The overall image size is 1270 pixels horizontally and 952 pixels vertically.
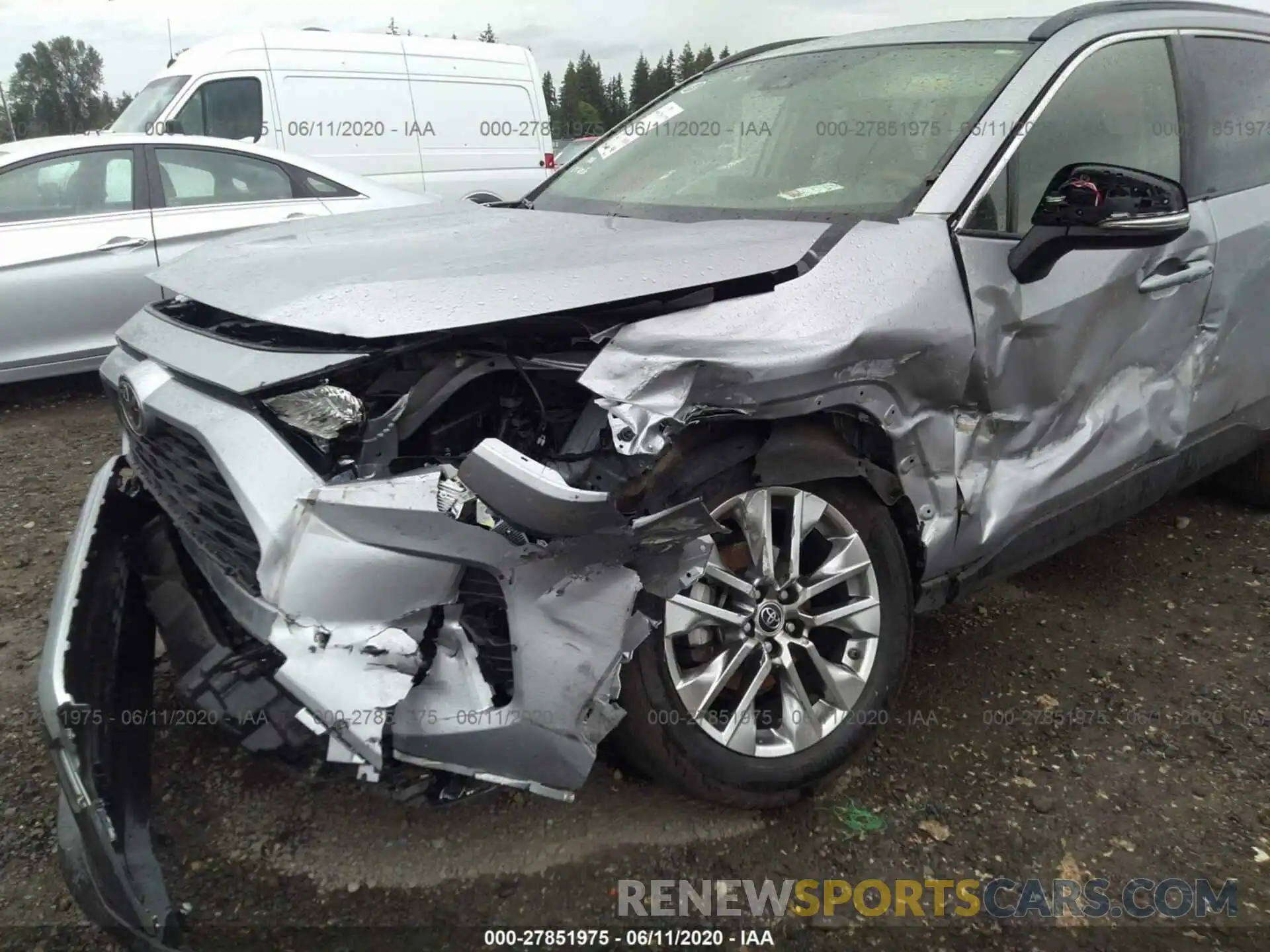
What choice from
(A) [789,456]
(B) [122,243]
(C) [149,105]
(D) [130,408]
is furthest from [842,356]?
(C) [149,105]

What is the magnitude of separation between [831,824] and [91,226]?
5.01 metres

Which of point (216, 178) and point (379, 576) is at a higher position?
point (216, 178)

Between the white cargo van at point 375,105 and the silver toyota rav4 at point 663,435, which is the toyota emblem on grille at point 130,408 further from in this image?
the white cargo van at point 375,105

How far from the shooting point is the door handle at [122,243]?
5039 millimetres

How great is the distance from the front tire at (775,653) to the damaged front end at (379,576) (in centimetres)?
15

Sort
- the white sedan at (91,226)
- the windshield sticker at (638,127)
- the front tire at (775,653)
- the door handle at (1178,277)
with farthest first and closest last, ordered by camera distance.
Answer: the white sedan at (91,226) < the windshield sticker at (638,127) < the door handle at (1178,277) < the front tire at (775,653)

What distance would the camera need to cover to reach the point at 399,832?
7.13ft

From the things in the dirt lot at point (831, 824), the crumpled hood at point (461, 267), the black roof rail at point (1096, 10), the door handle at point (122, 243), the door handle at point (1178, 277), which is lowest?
the dirt lot at point (831, 824)

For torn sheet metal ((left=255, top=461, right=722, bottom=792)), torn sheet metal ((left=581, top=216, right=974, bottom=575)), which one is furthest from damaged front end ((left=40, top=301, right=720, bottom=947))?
torn sheet metal ((left=581, top=216, right=974, bottom=575))

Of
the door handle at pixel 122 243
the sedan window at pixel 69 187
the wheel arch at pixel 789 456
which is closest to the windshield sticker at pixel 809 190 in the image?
the wheel arch at pixel 789 456

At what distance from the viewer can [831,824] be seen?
221 cm

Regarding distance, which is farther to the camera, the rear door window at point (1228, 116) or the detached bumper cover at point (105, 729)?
the rear door window at point (1228, 116)

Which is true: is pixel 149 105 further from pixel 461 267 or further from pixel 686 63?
pixel 686 63

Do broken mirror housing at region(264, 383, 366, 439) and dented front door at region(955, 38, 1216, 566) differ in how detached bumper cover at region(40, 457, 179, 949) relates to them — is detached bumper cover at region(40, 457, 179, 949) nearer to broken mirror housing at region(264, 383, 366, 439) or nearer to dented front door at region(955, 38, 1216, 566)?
broken mirror housing at region(264, 383, 366, 439)
